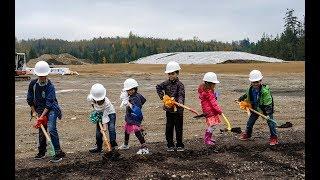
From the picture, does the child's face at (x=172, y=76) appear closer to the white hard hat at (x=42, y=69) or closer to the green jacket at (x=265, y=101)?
the green jacket at (x=265, y=101)

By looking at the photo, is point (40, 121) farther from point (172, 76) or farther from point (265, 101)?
point (265, 101)

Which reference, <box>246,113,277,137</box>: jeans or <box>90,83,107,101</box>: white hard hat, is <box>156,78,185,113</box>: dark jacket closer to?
<box>90,83,107,101</box>: white hard hat

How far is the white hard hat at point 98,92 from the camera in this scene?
9086 millimetres

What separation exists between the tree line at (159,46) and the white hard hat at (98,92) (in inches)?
3026

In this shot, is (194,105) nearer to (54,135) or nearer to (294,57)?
(54,135)

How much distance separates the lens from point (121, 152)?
9594mm

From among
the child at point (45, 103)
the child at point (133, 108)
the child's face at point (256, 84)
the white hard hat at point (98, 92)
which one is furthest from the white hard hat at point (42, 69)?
the child's face at point (256, 84)

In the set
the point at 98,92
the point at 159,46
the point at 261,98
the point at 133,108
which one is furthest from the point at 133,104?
the point at 159,46

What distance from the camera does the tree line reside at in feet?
315

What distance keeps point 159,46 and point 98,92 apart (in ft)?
465

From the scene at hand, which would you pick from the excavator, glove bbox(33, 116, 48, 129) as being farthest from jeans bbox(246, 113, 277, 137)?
the excavator
